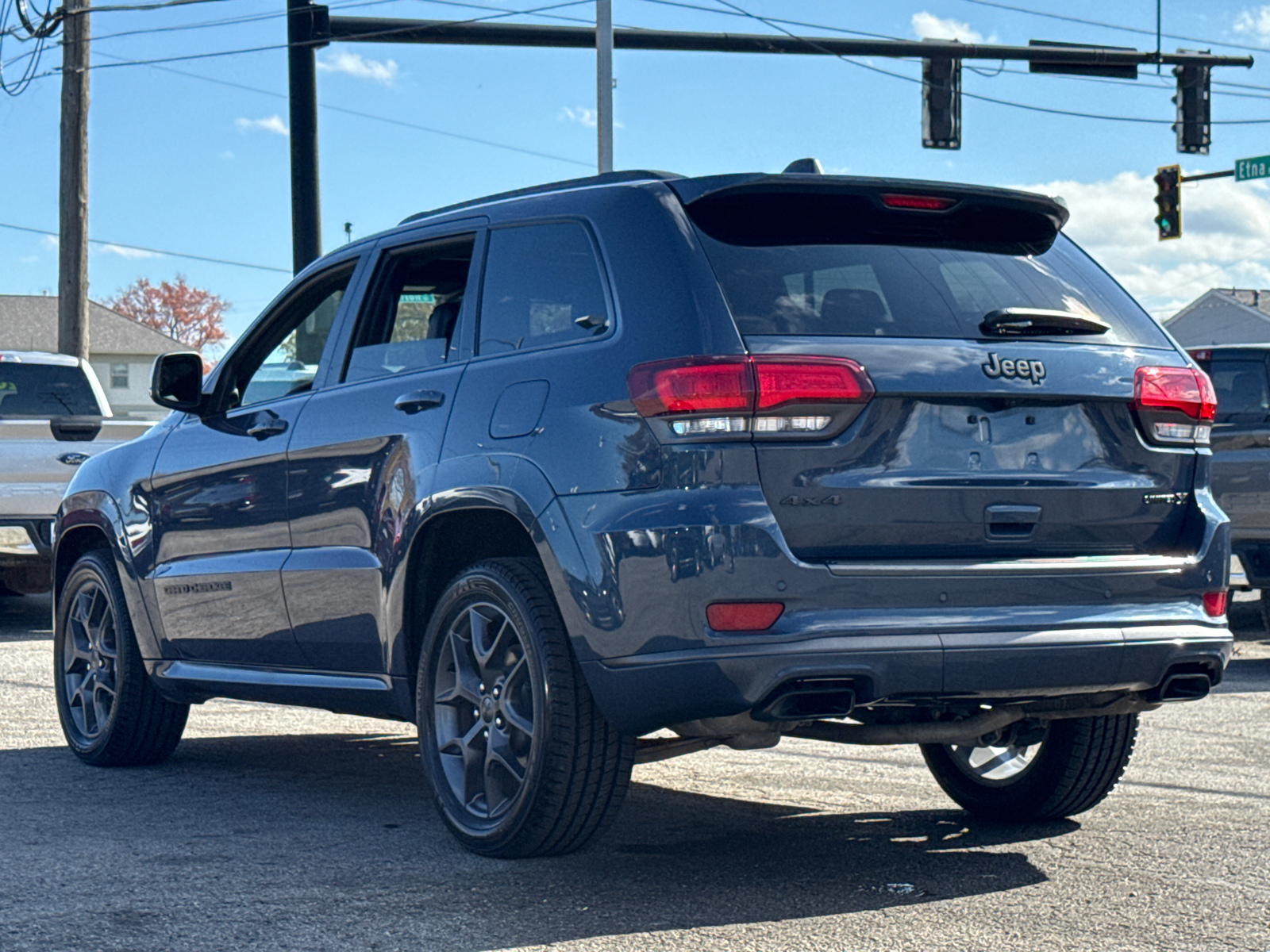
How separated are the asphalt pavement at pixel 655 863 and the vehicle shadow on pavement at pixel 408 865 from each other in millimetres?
12

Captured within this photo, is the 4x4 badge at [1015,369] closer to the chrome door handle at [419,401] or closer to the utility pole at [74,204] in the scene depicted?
the chrome door handle at [419,401]

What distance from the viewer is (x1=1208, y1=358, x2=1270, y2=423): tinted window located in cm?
1179

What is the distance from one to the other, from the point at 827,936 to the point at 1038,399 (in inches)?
60.2

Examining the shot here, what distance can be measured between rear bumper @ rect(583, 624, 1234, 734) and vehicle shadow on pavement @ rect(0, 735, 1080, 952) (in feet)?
1.81

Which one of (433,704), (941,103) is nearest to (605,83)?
(941,103)

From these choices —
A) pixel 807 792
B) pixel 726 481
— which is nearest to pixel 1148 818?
pixel 807 792

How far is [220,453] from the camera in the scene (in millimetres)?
6520

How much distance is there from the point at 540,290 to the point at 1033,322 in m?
1.43

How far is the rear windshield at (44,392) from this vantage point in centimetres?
1409

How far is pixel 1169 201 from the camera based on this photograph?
27.5 m

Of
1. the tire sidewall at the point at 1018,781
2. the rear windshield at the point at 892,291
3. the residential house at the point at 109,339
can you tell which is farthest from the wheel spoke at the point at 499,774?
the residential house at the point at 109,339

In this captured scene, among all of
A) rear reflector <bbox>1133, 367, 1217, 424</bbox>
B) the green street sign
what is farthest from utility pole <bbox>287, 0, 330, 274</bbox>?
the green street sign

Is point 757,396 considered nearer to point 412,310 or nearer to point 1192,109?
point 412,310

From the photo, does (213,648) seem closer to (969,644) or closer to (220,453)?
(220,453)
